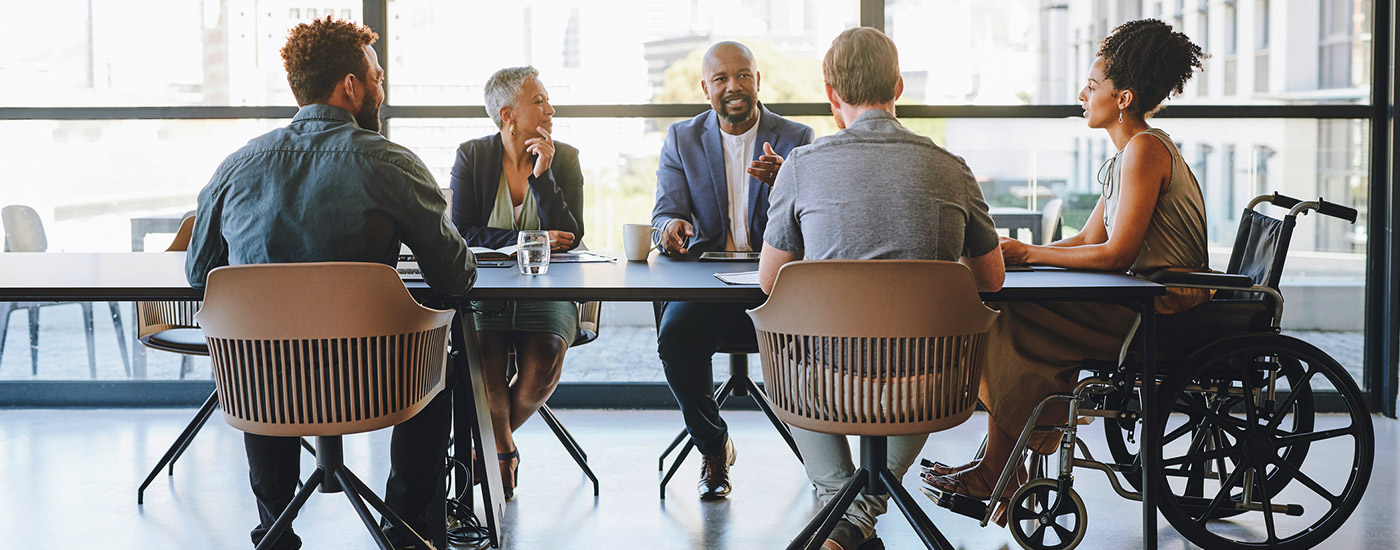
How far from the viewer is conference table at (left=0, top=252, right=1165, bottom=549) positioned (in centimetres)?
227

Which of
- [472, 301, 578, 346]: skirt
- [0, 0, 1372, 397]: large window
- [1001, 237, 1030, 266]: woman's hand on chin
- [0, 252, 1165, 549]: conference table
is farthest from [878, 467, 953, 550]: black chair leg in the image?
[0, 0, 1372, 397]: large window

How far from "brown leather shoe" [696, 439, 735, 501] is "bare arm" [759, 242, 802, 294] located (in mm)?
1037

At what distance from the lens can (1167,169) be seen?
2633 millimetres

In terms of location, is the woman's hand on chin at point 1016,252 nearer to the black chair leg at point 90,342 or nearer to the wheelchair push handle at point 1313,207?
the wheelchair push handle at point 1313,207

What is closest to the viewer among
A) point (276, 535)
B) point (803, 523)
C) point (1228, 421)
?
point (276, 535)

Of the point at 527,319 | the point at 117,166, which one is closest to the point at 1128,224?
the point at 527,319

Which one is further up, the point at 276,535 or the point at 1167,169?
the point at 1167,169

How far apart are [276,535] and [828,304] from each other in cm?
125

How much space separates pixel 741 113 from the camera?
3.44 meters

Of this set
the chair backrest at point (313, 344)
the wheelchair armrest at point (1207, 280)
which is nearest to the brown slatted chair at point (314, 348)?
the chair backrest at point (313, 344)

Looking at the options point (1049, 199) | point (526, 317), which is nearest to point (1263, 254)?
point (1049, 199)

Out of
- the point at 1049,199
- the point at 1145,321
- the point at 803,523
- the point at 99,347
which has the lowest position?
the point at 803,523

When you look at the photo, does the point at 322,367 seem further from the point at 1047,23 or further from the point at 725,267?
the point at 1047,23

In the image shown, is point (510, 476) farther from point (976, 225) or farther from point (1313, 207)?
point (1313, 207)
